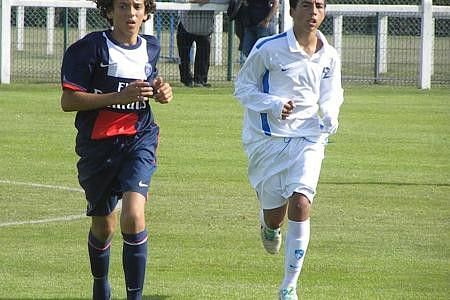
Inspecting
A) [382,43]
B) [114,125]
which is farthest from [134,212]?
[382,43]

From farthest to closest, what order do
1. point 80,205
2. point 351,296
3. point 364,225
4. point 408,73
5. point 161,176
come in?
point 408,73 → point 161,176 → point 80,205 → point 364,225 → point 351,296

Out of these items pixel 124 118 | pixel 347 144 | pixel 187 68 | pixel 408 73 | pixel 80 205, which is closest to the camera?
pixel 124 118

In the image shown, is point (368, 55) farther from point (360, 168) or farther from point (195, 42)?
point (360, 168)

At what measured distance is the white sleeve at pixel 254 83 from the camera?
8.59 meters

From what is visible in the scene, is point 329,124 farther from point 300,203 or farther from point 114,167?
point 114,167

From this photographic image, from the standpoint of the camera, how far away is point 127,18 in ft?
25.8

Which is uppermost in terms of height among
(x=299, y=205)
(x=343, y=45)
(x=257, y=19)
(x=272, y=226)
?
(x=257, y=19)

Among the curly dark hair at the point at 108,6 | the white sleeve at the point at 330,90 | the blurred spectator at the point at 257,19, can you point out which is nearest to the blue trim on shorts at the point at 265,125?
the white sleeve at the point at 330,90

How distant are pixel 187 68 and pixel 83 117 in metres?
16.7

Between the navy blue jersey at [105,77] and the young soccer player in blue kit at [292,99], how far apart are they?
96 centimetres

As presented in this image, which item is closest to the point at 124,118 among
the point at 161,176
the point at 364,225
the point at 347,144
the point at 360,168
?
the point at 364,225

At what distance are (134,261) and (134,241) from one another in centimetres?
11

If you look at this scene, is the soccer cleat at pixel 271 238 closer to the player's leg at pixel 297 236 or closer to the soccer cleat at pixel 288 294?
the player's leg at pixel 297 236

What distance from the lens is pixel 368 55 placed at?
29281mm
